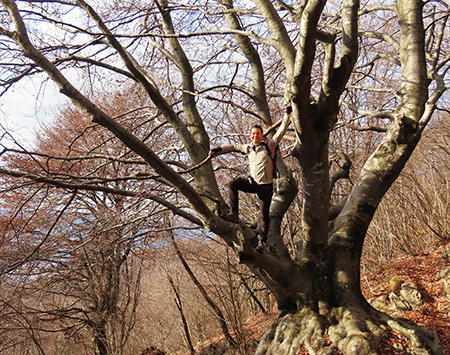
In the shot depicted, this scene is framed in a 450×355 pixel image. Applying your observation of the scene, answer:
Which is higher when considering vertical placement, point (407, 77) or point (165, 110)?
point (165, 110)

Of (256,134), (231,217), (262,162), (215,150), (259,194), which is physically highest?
(256,134)

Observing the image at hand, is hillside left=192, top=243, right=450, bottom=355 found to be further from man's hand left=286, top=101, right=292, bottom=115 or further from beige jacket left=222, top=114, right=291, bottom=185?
man's hand left=286, top=101, right=292, bottom=115

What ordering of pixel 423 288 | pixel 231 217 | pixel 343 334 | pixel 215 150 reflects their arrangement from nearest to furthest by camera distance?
1. pixel 343 334
2. pixel 215 150
3. pixel 231 217
4. pixel 423 288

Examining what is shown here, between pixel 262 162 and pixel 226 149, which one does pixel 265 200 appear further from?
pixel 226 149

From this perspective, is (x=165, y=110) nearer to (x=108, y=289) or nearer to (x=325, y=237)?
(x=325, y=237)

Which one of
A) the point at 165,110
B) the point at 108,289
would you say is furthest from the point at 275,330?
the point at 108,289

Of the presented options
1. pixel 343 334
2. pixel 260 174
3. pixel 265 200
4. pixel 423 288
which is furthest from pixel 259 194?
pixel 423 288

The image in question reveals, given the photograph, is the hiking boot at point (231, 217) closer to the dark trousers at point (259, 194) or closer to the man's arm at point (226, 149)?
the dark trousers at point (259, 194)

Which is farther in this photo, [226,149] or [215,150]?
[226,149]

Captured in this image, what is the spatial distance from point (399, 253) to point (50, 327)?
29.8ft

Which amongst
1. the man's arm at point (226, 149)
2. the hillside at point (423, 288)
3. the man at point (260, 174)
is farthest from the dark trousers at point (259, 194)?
the hillside at point (423, 288)

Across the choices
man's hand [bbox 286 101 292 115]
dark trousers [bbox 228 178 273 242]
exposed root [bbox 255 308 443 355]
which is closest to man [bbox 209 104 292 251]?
dark trousers [bbox 228 178 273 242]

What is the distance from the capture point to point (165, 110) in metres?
3.67

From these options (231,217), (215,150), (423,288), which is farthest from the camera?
(423,288)
